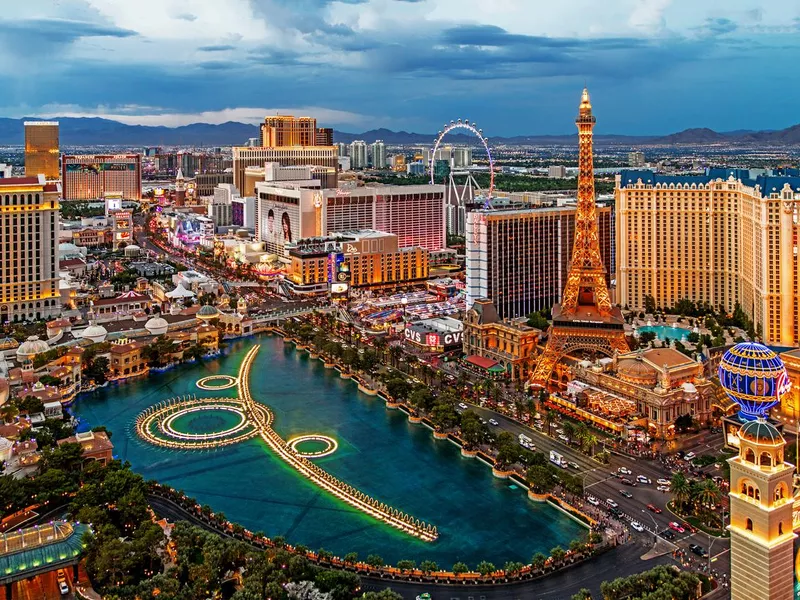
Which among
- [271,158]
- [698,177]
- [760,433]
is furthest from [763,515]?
[271,158]

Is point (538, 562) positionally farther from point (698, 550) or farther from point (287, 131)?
point (287, 131)

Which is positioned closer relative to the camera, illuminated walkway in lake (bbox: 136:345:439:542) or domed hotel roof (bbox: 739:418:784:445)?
domed hotel roof (bbox: 739:418:784:445)

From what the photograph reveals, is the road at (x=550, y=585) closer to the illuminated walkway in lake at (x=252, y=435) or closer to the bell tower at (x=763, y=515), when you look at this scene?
the illuminated walkway in lake at (x=252, y=435)

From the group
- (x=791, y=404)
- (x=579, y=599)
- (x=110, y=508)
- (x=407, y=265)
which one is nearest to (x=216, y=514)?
(x=110, y=508)

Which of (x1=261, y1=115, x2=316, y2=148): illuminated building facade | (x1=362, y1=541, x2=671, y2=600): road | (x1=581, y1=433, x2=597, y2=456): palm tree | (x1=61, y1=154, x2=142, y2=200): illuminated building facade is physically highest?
(x1=261, y1=115, x2=316, y2=148): illuminated building facade

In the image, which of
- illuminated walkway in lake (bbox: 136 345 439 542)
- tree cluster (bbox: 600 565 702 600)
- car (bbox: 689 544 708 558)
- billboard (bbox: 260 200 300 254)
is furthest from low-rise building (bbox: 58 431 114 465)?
billboard (bbox: 260 200 300 254)

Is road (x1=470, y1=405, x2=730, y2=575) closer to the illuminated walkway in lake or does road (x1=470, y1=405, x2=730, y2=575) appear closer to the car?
the car

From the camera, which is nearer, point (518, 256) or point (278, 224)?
point (518, 256)
